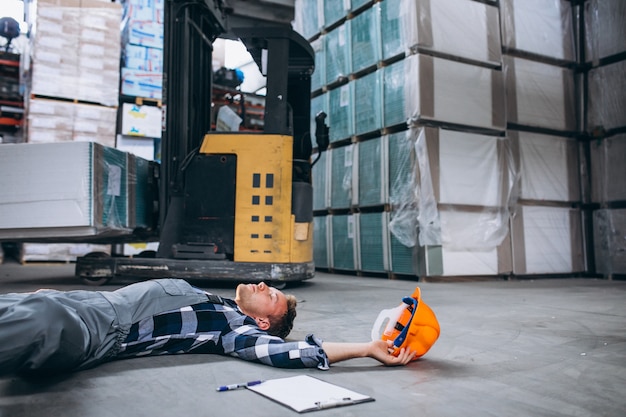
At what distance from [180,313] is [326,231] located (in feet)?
19.7

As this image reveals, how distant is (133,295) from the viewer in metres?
2.21

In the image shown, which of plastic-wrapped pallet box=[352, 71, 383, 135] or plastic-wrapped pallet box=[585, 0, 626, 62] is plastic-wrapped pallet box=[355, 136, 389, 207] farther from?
plastic-wrapped pallet box=[585, 0, 626, 62]

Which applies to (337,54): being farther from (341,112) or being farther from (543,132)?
(543,132)

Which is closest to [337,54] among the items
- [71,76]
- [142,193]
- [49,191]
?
[142,193]

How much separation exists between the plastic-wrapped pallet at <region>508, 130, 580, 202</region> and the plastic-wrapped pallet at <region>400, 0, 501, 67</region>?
1.27 metres

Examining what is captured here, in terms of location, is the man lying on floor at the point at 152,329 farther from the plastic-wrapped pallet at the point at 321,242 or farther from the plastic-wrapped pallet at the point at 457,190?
the plastic-wrapped pallet at the point at 321,242

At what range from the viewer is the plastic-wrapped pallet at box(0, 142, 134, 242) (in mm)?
4699

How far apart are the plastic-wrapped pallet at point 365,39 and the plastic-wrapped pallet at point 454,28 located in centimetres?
53

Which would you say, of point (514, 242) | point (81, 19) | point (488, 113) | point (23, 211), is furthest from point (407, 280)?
point (81, 19)

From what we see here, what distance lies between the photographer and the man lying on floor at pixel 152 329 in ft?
5.68

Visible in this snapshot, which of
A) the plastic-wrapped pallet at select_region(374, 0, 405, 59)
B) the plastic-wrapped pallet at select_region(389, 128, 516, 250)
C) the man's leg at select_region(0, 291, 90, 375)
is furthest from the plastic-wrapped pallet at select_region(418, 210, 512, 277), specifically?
the man's leg at select_region(0, 291, 90, 375)

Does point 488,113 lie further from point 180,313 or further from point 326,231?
point 180,313

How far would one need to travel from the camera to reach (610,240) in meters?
7.65

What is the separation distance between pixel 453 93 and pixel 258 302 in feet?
17.5
